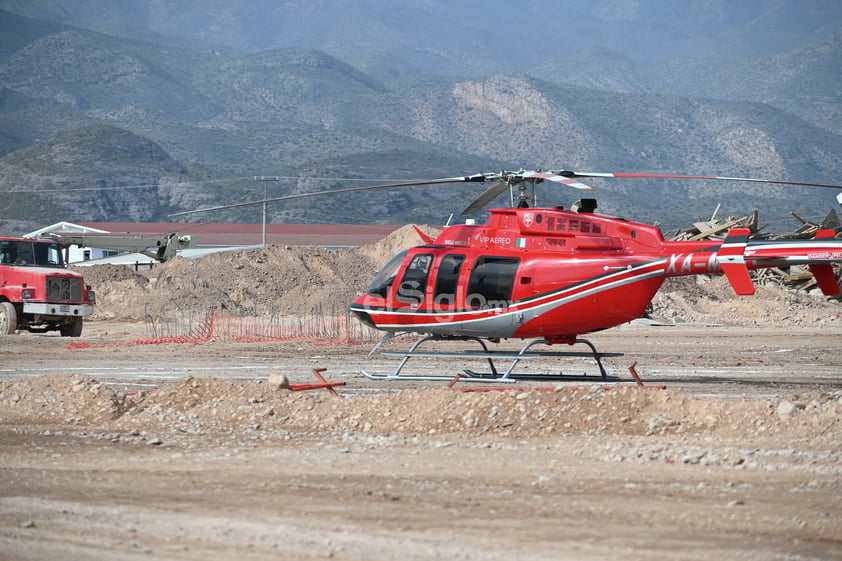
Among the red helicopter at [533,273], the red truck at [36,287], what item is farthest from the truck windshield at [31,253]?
the red helicopter at [533,273]

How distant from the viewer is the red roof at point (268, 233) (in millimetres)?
82875

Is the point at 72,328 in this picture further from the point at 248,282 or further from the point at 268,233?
the point at 268,233

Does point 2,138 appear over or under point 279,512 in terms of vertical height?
over

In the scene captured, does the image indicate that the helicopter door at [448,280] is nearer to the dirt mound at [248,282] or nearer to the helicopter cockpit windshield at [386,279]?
the helicopter cockpit windshield at [386,279]

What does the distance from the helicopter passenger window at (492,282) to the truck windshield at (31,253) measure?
1528cm

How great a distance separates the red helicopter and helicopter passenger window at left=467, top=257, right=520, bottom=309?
2 centimetres

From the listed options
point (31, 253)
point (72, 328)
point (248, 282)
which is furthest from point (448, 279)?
point (248, 282)

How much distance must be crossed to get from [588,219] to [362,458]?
771 centimetres

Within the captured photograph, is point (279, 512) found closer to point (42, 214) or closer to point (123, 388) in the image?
point (123, 388)

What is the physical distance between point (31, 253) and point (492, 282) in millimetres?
15607

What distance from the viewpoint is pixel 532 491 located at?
30.4ft

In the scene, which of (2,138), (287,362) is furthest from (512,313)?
(2,138)

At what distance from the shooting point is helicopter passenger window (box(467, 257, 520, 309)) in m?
17.5

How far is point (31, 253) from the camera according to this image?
94.4 feet
